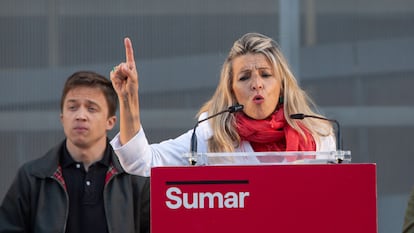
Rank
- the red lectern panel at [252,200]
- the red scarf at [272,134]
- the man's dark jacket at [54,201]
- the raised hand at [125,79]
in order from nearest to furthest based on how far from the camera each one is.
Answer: the red lectern panel at [252,200]
the raised hand at [125,79]
the red scarf at [272,134]
the man's dark jacket at [54,201]

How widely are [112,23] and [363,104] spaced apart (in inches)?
63.0

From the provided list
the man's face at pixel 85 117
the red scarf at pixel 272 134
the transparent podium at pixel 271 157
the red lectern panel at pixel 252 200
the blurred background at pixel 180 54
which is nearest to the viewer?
the red lectern panel at pixel 252 200

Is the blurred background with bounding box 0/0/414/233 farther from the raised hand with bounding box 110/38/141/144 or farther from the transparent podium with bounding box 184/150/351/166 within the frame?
the transparent podium with bounding box 184/150/351/166

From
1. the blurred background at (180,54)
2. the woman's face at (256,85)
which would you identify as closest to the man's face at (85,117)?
the woman's face at (256,85)

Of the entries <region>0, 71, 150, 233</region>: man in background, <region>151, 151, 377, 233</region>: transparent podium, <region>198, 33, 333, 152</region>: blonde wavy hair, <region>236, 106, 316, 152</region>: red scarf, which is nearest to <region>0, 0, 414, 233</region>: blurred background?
<region>0, 71, 150, 233</region>: man in background

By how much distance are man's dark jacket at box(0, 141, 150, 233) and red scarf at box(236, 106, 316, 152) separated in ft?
2.81

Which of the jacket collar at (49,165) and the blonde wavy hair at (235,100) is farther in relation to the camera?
the jacket collar at (49,165)

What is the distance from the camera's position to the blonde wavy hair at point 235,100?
130 inches

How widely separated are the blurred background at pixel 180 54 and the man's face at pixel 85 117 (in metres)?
1.49

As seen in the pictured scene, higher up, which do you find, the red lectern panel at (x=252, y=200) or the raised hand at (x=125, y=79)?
the raised hand at (x=125, y=79)

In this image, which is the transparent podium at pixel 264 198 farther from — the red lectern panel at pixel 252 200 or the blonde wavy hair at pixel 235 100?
the blonde wavy hair at pixel 235 100

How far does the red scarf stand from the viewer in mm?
3250

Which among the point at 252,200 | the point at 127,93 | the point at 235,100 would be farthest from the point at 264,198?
the point at 235,100

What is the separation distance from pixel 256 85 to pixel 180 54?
2.43 m
